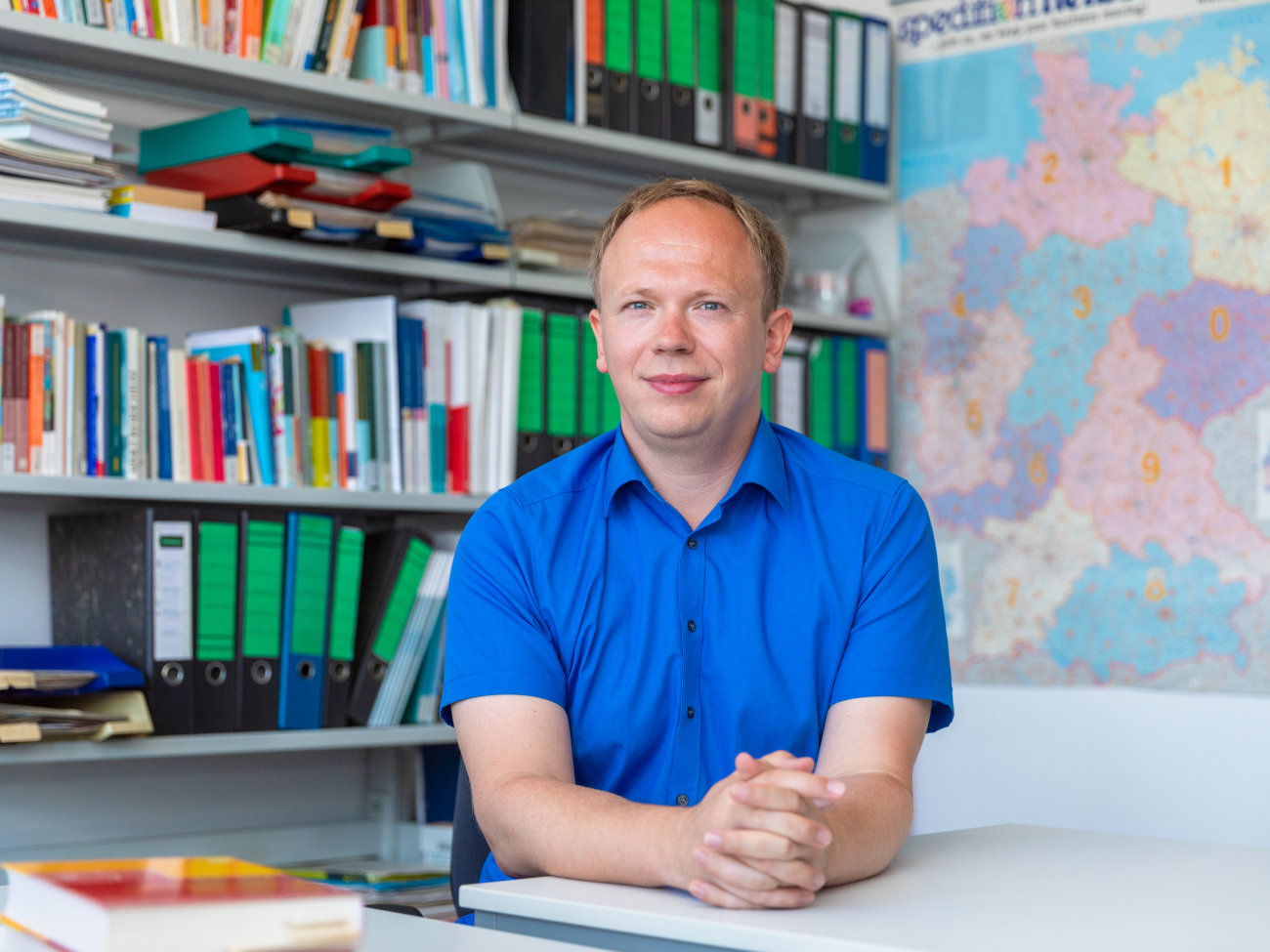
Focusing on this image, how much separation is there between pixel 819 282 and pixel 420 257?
1.09 metres

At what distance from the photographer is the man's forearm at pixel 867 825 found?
3.98ft

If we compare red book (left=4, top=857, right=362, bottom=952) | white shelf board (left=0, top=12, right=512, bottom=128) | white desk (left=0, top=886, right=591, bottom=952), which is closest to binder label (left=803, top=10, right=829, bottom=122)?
white shelf board (left=0, top=12, right=512, bottom=128)

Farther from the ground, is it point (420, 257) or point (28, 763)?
point (420, 257)

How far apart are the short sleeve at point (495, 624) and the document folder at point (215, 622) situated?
2.70ft

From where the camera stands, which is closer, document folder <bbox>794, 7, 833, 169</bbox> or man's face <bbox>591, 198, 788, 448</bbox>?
man's face <bbox>591, 198, 788, 448</bbox>

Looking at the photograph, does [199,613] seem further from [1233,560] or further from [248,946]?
[1233,560]

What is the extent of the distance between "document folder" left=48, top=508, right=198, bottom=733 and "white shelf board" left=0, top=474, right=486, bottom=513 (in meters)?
0.04

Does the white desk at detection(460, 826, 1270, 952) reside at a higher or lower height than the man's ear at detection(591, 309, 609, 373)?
lower

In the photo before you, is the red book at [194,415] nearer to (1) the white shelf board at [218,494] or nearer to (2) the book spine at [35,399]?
(1) the white shelf board at [218,494]

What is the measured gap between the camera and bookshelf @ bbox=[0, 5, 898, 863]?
2295 millimetres

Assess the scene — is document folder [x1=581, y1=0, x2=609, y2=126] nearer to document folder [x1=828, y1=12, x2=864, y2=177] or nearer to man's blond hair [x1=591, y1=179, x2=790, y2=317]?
document folder [x1=828, y1=12, x2=864, y2=177]

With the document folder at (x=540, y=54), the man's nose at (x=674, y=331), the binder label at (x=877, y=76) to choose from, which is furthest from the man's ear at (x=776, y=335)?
the binder label at (x=877, y=76)

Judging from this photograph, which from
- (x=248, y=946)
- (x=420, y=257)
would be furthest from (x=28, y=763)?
(x=248, y=946)

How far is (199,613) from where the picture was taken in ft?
7.56
